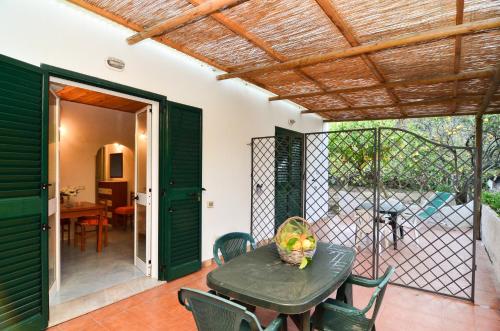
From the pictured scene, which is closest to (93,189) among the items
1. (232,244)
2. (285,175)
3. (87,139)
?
(87,139)

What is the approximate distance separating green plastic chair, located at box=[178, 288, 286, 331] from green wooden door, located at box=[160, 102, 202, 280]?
1.86 metres

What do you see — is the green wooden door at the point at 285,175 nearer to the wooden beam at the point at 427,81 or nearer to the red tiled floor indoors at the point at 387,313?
the wooden beam at the point at 427,81

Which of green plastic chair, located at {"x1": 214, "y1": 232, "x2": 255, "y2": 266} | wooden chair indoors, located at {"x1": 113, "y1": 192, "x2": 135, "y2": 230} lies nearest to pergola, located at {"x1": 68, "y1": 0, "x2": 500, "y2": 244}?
green plastic chair, located at {"x1": 214, "y1": 232, "x2": 255, "y2": 266}

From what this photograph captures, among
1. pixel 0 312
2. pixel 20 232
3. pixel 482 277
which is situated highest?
pixel 20 232

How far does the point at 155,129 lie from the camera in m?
3.09

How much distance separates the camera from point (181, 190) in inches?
128

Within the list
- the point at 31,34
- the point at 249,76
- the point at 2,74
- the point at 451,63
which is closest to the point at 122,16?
the point at 31,34

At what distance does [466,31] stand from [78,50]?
10.7 ft

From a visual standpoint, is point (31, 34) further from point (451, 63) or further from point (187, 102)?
point (451, 63)

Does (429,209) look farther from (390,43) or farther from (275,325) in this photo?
(275,325)

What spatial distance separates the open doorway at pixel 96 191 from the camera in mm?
2779

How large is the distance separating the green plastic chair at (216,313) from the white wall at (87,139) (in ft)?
18.0

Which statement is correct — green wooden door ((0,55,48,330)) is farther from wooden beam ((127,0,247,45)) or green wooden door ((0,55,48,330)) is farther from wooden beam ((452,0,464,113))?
wooden beam ((452,0,464,113))

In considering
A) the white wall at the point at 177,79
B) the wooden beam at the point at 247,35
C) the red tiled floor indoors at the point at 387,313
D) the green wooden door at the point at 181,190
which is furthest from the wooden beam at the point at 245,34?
the red tiled floor indoors at the point at 387,313
